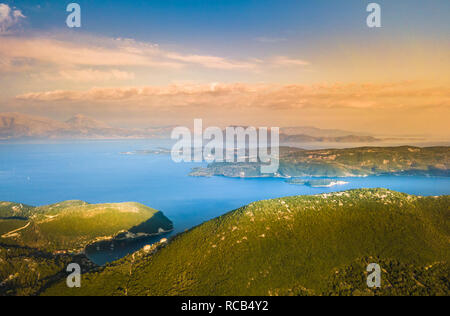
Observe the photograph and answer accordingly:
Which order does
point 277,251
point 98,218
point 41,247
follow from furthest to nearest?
point 98,218 → point 41,247 → point 277,251

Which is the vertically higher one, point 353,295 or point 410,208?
point 410,208

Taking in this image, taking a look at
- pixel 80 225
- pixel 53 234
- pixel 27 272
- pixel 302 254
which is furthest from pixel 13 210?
pixel 302 254

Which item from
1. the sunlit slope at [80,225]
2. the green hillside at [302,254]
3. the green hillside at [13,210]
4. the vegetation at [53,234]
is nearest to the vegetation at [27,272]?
the vegetation at [53,234]

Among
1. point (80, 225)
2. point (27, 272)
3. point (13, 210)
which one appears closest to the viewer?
point (27, 272)

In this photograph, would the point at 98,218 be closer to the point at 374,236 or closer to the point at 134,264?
the point at 134,264

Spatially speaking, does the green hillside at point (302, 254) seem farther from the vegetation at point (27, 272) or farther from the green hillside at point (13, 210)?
the green hillside at point (13, 210)

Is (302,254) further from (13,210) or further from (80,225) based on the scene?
(13,210)
